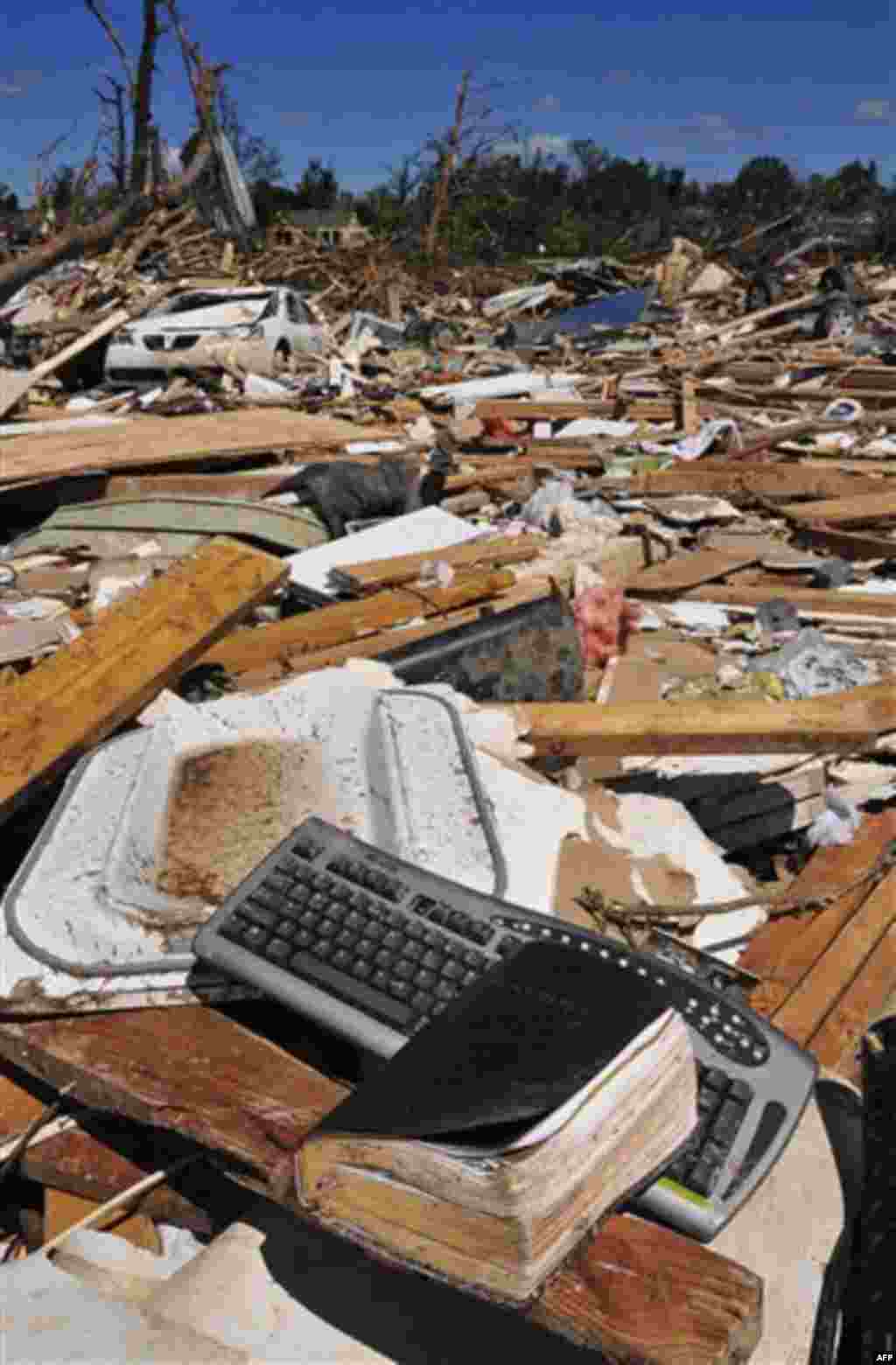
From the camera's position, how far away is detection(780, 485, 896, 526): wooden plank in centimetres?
671

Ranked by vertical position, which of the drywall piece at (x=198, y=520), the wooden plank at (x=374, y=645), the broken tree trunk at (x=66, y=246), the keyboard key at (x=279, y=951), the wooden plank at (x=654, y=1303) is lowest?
the wooden plank at (x=654, y=1303)

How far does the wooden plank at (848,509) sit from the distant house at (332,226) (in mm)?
15288

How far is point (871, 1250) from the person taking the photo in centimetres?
147

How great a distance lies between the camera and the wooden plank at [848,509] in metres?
6.71

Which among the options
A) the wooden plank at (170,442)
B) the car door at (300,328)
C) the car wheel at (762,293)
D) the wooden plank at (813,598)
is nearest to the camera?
the wooden plank at (813,598)

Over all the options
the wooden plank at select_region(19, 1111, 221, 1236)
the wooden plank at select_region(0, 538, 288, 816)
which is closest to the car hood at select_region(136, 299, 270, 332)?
the wooden plank at select_region(0, 538, 288, 816)

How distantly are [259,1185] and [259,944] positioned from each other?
0.38 m

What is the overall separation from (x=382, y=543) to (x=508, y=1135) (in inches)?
164

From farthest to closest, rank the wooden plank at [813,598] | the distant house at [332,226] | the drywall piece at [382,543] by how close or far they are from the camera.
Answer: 1. the distant house at [332,226]
2. the wooden plank at [813,598]
3. the drywall piece at [382,543]

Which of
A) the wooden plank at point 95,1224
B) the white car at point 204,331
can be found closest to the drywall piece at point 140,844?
the wooden plank at point 95,1224

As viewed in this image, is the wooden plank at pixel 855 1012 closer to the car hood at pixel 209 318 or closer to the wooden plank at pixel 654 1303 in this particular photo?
the wooden plank at pixel 654 1303

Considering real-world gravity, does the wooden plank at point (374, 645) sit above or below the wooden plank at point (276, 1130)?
above

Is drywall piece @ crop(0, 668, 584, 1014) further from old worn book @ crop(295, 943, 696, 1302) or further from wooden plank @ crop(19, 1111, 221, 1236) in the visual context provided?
old worn book @ crop(295, 943, 696, 1302)

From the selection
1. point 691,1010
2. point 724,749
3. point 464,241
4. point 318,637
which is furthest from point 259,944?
point 464,241
